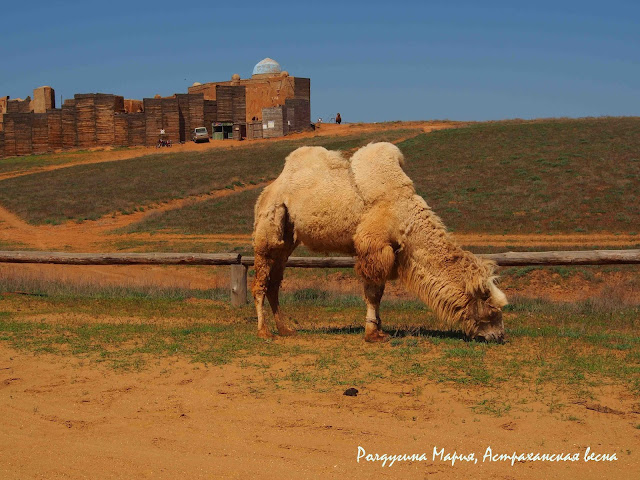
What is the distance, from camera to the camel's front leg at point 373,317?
904 cm

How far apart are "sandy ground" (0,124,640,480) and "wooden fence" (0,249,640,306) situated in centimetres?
468

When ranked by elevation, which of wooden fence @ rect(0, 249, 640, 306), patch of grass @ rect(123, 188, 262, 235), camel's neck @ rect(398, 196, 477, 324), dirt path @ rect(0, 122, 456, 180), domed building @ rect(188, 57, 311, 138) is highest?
domed building @ rect(188, 57, 311, 138)

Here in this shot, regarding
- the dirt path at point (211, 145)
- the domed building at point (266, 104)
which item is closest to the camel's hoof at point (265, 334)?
the dirt path at point (211, 145)

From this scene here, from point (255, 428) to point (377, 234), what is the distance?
3.55 metres

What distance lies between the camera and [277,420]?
20.2 feet

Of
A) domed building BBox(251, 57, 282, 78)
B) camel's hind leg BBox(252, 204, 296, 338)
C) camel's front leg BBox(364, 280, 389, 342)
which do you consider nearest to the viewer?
camel's front leg BBox(364, 280, 389, 342)

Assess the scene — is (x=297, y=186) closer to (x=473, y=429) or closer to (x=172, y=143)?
(x=473, y=429)

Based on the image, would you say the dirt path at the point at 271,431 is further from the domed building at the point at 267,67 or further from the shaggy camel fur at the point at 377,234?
the domed building at the point at 267,67

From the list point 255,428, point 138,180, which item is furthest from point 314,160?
point 138,180

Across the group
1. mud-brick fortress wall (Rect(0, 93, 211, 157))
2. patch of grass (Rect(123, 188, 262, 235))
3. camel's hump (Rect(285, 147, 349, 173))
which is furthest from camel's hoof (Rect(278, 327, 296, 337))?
mud-brick fortress wall (Rect(0, 93, 211, 157))

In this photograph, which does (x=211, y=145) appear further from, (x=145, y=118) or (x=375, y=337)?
(x=375, y=337)

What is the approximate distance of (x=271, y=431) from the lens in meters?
5.92

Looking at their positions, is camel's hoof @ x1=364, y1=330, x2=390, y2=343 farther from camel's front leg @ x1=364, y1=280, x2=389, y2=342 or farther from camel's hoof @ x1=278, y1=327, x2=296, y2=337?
camel's hoof @ x1=278, y1=327, x2=296, y2=337

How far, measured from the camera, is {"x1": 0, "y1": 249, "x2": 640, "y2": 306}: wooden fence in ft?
38.0
